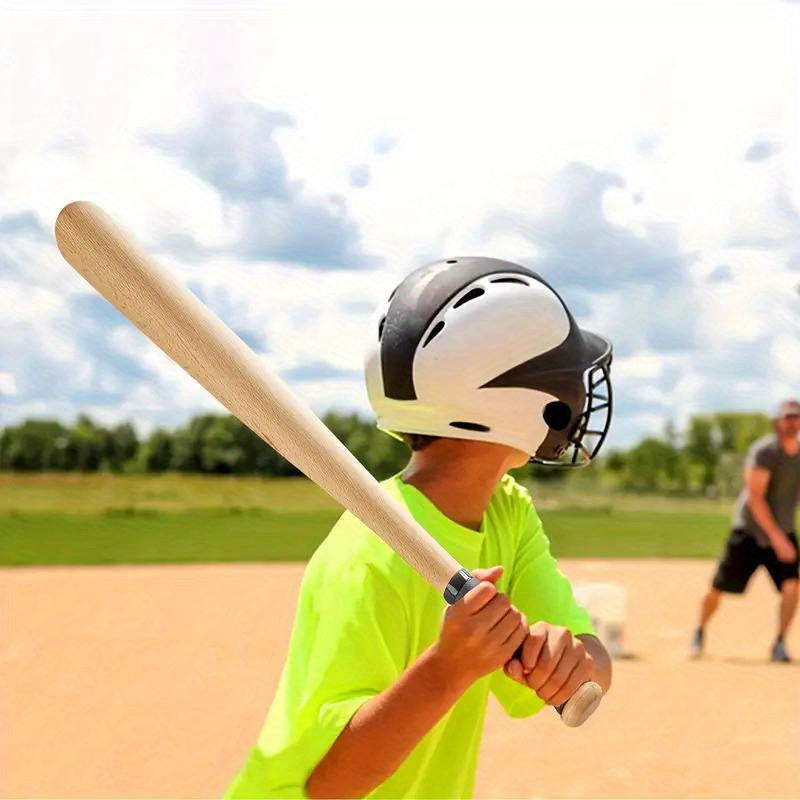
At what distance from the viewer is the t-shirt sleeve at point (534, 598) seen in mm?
2766

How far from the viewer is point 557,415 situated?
2625mm

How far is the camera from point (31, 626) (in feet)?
41.4

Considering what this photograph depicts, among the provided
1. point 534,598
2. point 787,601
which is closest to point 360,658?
point 534,598

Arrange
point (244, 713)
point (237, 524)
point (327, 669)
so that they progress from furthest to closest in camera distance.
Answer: point (237, 524) < point (244, 713) < point (327, 669)

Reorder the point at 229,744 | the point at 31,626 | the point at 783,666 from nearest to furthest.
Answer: the point at 229,744, the point at 783,666, the point at 31,626

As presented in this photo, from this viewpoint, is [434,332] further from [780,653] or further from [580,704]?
[780,653]

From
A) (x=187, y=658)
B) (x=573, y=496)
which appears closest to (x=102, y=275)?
(x=187, y=658)

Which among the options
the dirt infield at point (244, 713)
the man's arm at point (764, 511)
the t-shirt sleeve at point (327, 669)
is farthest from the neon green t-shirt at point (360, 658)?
the man's arm at point (764, 511)

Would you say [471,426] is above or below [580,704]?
above

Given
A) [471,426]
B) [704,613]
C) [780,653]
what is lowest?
[780,653]

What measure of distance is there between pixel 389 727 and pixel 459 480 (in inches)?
23.9

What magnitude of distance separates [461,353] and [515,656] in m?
0.63

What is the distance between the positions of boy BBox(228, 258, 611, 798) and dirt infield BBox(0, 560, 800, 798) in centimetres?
383

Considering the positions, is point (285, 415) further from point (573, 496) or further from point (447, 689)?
point (573, 496)
